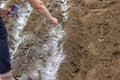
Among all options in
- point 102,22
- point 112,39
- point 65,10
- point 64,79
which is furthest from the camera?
point 65,10

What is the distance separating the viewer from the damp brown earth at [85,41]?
358 centimetres

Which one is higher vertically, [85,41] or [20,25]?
[20,25]

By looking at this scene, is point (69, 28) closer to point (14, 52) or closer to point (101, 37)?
point (101, 37)

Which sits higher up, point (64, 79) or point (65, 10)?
point (65, 10)

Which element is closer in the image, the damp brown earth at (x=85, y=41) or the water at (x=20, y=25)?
the damp brown earth at (x=85, y=41)

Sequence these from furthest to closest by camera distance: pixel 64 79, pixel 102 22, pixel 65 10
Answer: pixel 65 10
pixel 102 22
pixel 64 79

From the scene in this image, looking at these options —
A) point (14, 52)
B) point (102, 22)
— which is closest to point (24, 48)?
point (14, 52)

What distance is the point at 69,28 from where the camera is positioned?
426cm

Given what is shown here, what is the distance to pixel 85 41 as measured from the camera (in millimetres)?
3967

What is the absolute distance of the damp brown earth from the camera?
358 cm

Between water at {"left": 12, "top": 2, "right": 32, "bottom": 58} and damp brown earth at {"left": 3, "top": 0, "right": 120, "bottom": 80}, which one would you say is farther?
water at {"left": 12, "top": 2, "right": 32, "bottom": 58}

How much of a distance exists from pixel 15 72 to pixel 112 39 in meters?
1.19

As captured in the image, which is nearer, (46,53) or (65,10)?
(46,53)

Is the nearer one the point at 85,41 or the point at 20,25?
the point at 85,41
